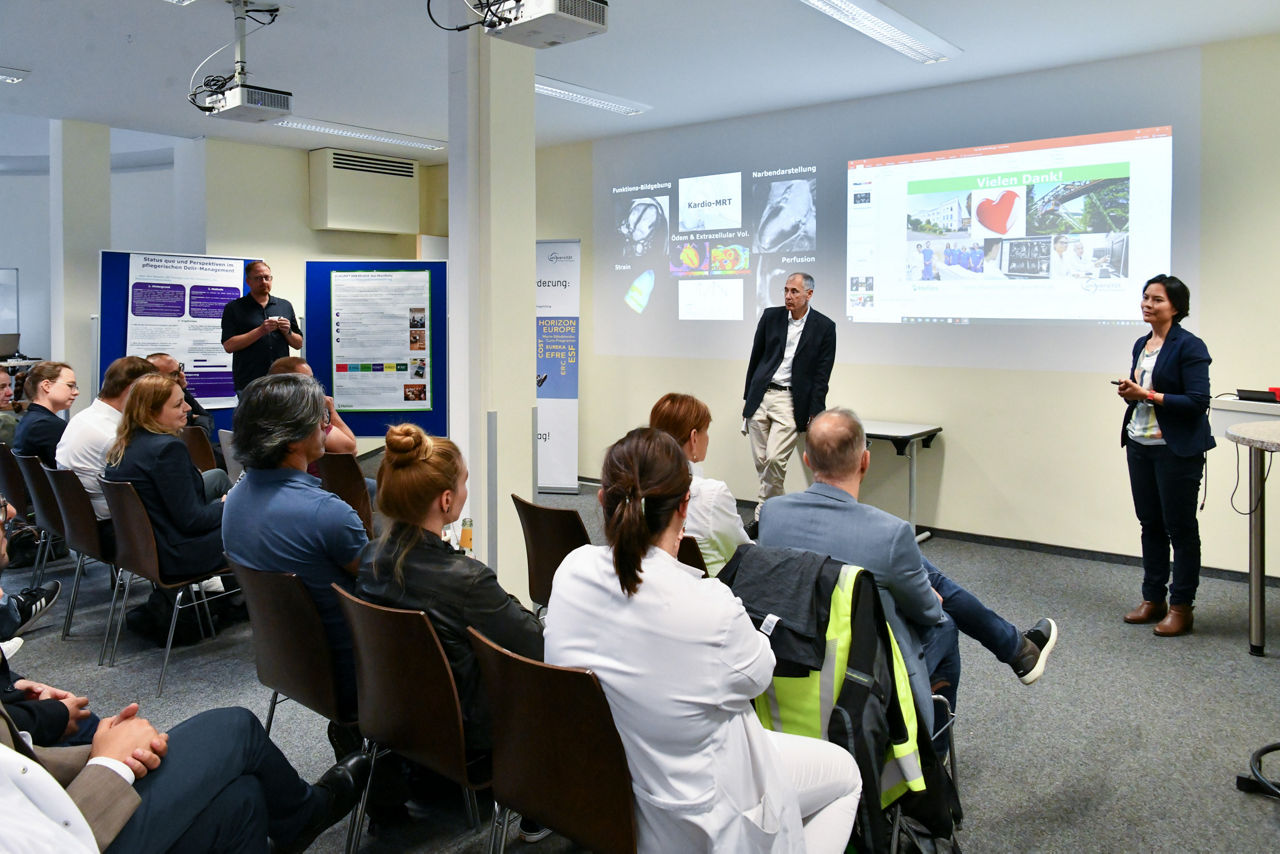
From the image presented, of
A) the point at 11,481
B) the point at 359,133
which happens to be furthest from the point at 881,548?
the point at 359,133

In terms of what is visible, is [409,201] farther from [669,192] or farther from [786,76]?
[786,76]

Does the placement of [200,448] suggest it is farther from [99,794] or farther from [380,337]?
[99,794]

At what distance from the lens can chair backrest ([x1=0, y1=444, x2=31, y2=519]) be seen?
4.40 meters

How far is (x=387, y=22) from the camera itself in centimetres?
462

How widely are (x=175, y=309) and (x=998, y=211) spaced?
6240 millimetres

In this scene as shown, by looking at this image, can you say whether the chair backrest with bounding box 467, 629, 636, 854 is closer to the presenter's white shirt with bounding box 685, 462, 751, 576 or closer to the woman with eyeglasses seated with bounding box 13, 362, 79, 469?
the presenter's white shirt with bounding box 685, 462, 751, 576

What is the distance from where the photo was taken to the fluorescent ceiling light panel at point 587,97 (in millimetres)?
5754

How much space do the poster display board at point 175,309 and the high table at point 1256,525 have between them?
280 inches

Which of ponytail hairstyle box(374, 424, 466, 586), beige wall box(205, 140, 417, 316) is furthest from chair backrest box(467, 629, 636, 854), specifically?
beige wall box(205, 140, 417, 316)

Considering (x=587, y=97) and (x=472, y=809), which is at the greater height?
(x=587, y=97)

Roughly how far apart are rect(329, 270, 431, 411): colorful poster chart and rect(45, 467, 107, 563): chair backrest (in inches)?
145

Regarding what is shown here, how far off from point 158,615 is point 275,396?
79.4 inches

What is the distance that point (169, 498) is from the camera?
3.51 meters

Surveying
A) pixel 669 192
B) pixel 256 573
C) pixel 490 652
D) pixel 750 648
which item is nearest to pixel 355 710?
pixel 256 573
